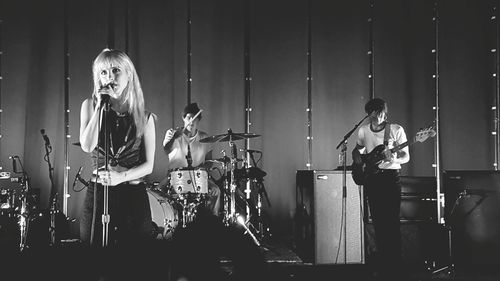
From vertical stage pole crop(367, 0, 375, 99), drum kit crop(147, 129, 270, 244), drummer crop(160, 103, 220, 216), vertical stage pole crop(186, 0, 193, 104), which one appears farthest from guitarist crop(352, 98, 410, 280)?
vertical stage pole crop(186, 0, 193, 104)

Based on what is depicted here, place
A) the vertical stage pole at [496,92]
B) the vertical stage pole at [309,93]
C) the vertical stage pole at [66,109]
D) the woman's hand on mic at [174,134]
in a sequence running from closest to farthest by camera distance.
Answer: the woman's hand on mic at [174,134]
the vertical stage pole at [66,109]
the vertical stage pole at [496,92]
the vertical stage pole at [309,93]

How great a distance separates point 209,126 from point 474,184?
13.7 feet

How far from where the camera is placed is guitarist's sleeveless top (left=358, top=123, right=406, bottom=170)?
506 cm

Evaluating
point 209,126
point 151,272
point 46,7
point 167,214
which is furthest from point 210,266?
point 46,7

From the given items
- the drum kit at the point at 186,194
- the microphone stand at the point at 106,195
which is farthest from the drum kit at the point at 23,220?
the microphone stand at the point at 106,195

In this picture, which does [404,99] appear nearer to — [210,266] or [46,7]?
[46,7]

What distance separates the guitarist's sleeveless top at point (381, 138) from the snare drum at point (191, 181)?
193 centimetres

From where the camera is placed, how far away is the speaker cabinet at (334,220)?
217 inches

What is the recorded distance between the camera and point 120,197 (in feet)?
6.82

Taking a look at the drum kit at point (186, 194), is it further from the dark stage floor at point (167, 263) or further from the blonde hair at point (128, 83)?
the dark stage floor at point (167, 263)

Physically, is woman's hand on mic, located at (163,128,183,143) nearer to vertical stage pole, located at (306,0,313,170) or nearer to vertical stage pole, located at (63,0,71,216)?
vertical stage pole, located at (63,0,71,216)

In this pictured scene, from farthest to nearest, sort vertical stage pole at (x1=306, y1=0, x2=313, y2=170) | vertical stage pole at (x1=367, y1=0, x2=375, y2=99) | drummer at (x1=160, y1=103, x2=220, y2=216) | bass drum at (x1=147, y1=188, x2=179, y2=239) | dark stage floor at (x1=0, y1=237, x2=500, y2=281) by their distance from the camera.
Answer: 1. vertical stage pole at (x1=367, y1=0, x2=375, y2=99)
2. vertical stage pole at (x1=306, y1=0, x2=313, y2=170)
3. drummer at (x1=160, y1=103, x2=220, y2=216)
4. bass drum at (x1=147, y1=188, x2=179, y2=239)
5. dark stage floor at (x1=0, y1=237, x2=500, y2=281)

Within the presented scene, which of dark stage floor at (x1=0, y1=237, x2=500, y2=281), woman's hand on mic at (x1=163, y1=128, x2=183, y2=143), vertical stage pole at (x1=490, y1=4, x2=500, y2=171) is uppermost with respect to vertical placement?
vertical stage pole at (x1=490, y1=4, x2=500, y2=171)

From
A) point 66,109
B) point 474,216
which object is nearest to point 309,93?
point 474,216
